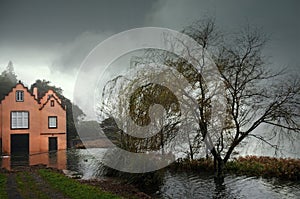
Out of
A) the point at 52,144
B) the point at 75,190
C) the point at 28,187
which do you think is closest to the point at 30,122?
the point at 52,144

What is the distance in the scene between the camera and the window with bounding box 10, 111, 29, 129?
108ft

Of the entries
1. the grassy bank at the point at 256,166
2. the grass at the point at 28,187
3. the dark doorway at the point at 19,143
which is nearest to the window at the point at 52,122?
the dark doorway at the point at 19,143

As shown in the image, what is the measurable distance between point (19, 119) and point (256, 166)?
73.8 ft

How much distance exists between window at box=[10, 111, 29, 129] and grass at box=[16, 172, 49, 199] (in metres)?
18.5

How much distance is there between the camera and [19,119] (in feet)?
109

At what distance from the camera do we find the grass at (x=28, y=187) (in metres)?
10.6

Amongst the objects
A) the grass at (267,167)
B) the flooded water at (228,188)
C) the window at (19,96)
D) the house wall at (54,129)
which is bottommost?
the flooded water at (228,188)

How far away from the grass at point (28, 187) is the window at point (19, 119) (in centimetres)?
1855

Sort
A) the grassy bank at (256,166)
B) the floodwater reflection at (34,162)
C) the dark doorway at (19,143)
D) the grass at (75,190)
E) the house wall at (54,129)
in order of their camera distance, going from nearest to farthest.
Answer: the grass at (75,190), the grassy bank at (256,166), the floodwater reflection at (34,162), the dark doorway at (19,143), the house wall at (54,129)

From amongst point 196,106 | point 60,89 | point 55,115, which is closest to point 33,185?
point 196,106

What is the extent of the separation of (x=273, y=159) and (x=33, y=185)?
12.6 meters

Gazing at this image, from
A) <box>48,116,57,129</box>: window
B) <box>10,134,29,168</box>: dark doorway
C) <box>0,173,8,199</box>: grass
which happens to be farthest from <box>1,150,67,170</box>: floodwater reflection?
<box>48,116,57,129</box>: window

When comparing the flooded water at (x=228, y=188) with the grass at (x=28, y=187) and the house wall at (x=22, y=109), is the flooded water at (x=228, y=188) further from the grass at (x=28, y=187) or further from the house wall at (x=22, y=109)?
the house wall at (x=22, y=109)

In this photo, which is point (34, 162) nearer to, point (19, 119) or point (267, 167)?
point (19, 119)
